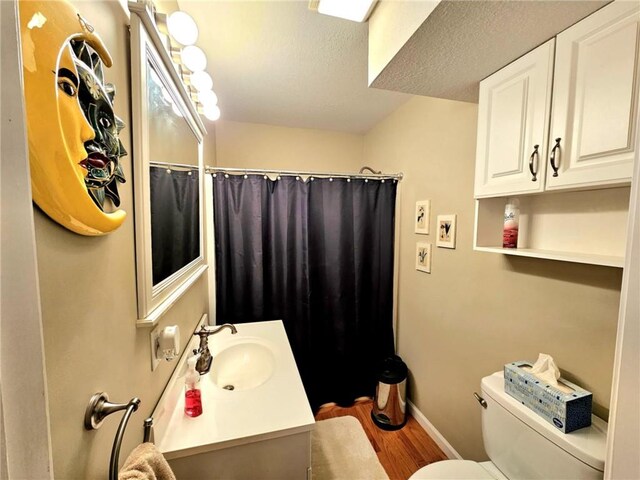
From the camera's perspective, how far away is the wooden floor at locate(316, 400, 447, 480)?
5.34ft

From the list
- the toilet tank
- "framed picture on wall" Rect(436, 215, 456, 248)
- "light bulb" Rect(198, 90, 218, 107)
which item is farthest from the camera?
"framed picture on wall" Rect(436, 215, 456, 248)

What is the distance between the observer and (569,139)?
85cm

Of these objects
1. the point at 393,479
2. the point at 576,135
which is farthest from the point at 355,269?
the point at 576,135

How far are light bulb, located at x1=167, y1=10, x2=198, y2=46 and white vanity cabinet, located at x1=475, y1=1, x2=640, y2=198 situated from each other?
1.23 metres

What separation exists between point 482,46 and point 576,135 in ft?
1.50

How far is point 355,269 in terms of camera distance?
2148 millimetres

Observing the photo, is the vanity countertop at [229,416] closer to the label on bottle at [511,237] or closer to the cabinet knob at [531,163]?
the label on bottle at [511,237]

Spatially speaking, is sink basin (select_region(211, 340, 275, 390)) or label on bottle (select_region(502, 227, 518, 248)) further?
sink basin (select_region(211, 340, 275, 390))

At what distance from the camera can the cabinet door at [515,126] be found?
921 mm

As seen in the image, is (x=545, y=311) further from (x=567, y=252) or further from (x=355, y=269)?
(x=355, y=269)

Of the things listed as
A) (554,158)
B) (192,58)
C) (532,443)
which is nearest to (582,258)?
(554,158)

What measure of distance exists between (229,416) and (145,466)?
0.34 meters

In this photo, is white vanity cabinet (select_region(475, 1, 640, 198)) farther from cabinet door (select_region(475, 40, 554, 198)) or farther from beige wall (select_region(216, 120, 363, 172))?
beige wall (select_region(216, 120, 363, 172))

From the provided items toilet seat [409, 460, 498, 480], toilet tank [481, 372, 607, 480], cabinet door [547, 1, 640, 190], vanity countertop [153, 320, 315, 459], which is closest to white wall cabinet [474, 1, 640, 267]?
cabinet door [547, 1, 640, 190]
